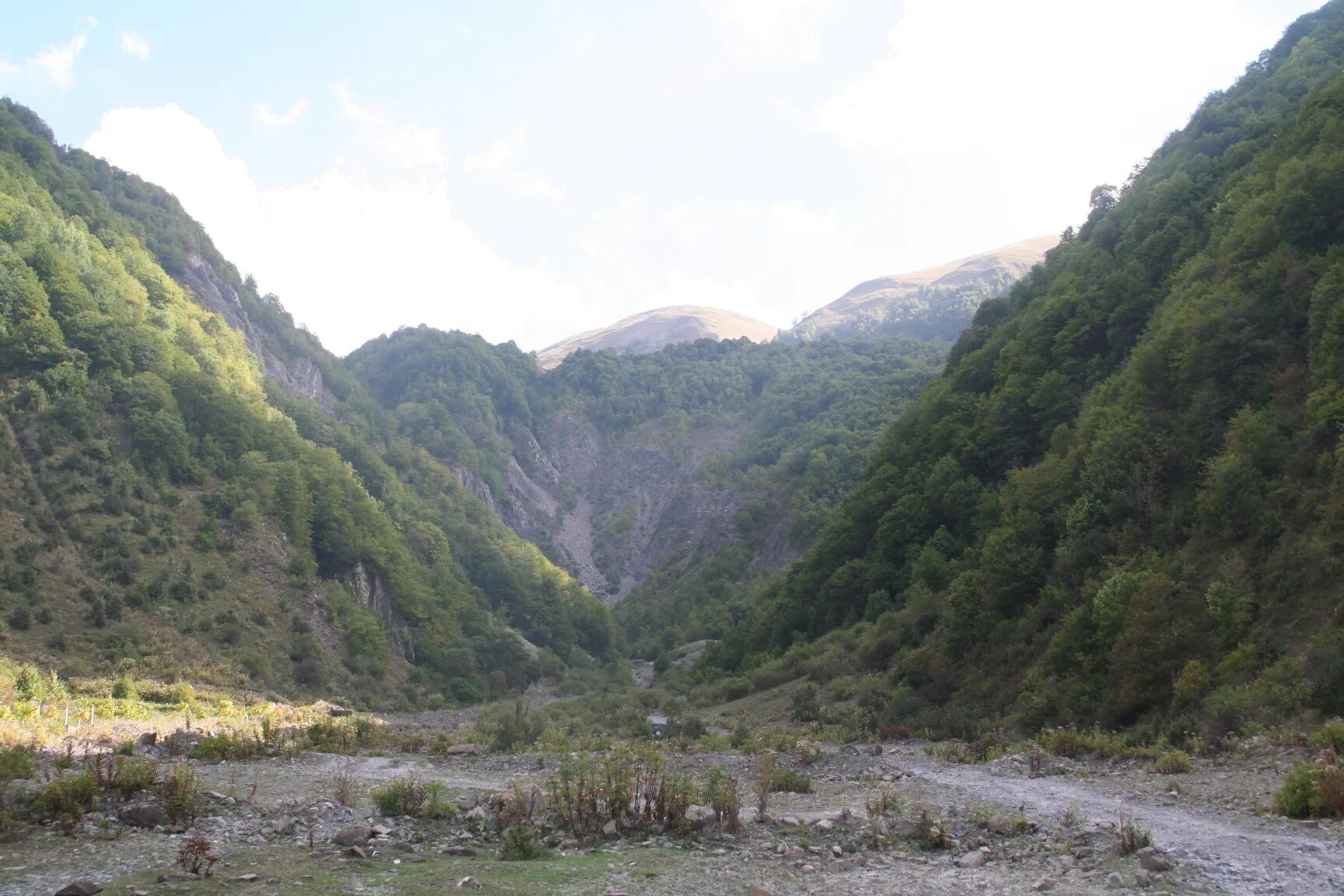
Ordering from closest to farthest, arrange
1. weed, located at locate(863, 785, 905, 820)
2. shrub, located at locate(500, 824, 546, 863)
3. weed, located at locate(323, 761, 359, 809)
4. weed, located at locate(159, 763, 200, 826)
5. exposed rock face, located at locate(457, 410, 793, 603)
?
shrub, located at locate(500, 824, 546, 863), weed, located at locate(159, 763, 200, 826), weed, located at locate(863, 785, 905, 820), weed, located at locate(323, 761, 359, 809), exposed rock face, located at locate(457, 410, 793, 603)

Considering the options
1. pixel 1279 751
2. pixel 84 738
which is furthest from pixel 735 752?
pixel 84 738

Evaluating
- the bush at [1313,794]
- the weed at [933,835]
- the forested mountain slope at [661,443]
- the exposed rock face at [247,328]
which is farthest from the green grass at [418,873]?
the exposed rock face at [247,328]

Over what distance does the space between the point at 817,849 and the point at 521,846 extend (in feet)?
14.3

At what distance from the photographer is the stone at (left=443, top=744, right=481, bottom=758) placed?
2705cm

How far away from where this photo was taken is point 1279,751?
15.5 metres

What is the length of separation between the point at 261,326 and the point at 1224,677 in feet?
391

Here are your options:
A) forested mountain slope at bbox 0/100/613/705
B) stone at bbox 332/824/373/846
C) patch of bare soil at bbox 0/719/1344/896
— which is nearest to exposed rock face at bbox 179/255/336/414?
forested mountain slope at bbox 0/100/613/705

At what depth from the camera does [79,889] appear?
384 inches

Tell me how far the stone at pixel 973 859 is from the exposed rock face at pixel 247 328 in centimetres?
10524

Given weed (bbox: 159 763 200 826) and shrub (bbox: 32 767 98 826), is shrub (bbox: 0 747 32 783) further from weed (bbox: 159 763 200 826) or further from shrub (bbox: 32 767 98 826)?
weed (bbox: 159 763 200 826)

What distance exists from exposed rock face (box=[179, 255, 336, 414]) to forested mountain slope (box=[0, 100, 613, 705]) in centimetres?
73

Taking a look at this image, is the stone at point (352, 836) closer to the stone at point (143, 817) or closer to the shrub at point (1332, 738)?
the stone at point (143, 817)

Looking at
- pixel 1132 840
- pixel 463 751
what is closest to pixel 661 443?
pixel 463 751

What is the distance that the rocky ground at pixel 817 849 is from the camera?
1046 cm
